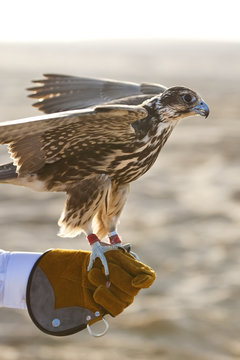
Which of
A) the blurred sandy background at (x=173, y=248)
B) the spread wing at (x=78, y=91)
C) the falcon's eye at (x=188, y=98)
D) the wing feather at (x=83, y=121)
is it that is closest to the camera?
the wing feather at (x=83, y=121)

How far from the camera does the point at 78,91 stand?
511 centimetres

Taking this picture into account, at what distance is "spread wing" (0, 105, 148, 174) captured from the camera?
11.7 feet

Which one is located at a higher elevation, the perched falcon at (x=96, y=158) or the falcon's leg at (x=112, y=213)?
the perched falcon at (x=96, y=158)

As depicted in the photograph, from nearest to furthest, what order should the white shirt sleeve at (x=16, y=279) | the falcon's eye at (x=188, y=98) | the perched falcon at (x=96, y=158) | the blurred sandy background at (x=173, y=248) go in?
the perched falcon at (x=96, y=158), the white shirt sleeve at (x=16, y=279), the falcon's eye at (x=188, y=98), the blurred sandy background at (x=173, y=248)

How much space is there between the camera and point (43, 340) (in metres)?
8.56

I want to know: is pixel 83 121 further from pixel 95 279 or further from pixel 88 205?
pixel 95 279

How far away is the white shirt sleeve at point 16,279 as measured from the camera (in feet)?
13.1

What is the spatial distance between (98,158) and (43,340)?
4.96m

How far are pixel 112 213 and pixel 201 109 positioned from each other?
2.19 ft

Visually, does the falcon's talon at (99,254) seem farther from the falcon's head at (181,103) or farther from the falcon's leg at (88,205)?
the falcon's head at (181,103)

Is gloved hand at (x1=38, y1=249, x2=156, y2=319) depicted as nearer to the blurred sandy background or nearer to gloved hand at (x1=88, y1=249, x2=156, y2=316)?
gloved hand at (x1=88, y1=249, x2=156, y2=316)

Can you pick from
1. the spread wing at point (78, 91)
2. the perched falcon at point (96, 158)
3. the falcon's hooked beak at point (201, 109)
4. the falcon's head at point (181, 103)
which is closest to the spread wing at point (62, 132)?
the perched falcon at point (96, 158)

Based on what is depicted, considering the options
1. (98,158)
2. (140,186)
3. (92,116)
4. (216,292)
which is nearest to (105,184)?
(98,158)

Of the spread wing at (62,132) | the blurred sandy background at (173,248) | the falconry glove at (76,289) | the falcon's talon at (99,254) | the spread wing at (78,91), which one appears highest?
the spread wing at (62,132)
